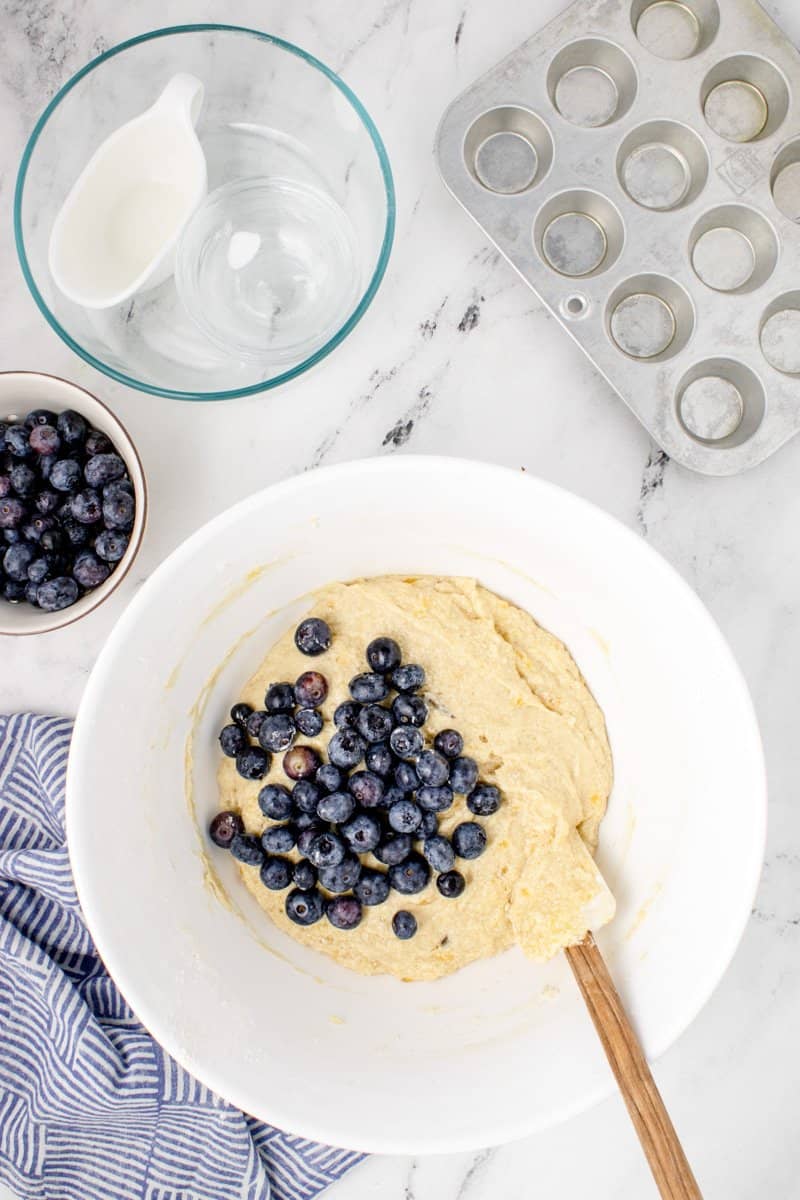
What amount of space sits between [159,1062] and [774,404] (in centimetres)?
152

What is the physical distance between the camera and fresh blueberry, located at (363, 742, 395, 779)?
1545mm

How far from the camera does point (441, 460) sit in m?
1.42

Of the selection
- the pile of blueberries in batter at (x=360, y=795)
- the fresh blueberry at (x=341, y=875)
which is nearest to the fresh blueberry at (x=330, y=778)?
the pile of blueberries in batter at (x=360, y=795)

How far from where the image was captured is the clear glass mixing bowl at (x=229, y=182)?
1653 mm

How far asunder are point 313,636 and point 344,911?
0.41m

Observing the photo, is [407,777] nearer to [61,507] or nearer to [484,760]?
[484,760]

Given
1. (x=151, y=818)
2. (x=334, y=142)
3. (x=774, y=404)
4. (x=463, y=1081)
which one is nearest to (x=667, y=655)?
(x=774, y=404)

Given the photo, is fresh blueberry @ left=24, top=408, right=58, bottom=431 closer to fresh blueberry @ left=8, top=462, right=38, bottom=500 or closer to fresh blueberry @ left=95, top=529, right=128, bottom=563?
fresh blueberry @ left=8, top=462, right=38, bottom=500

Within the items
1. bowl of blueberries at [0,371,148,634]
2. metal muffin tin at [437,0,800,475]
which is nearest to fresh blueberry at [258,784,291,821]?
bowl of blueberries at [0,371,148,634]

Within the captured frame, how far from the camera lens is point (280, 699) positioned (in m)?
1.58

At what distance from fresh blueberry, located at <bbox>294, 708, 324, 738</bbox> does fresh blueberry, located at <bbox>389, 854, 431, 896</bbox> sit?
23 cm

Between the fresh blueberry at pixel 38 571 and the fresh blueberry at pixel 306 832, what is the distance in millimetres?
552

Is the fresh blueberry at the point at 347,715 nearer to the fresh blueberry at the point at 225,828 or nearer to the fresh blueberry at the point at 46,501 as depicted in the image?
the fresh blueberry at the point at 225,828

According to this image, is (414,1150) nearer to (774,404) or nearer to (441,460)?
(441,460)
